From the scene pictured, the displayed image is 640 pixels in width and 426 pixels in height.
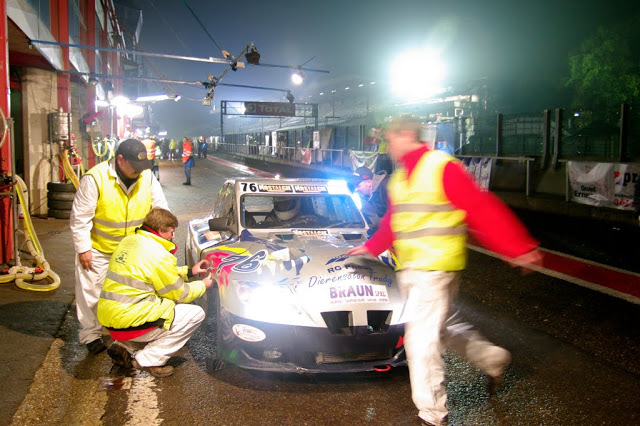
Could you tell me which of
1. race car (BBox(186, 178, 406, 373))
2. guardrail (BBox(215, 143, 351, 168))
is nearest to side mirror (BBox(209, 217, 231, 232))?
race car (BBox(186, 178, 406, 373))

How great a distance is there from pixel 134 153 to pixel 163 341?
1.59 m

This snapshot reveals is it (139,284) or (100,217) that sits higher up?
(100,217)

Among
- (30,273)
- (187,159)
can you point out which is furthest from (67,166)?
(187,159)

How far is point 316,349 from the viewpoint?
146 inches

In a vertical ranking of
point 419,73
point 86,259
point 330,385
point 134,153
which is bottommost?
point 330,385

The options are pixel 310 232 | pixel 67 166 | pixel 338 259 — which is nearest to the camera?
pixel 338 259

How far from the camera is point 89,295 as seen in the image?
4703mm

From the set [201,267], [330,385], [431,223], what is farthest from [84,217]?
[431,223]

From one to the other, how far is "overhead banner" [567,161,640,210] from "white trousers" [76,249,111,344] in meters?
11.2

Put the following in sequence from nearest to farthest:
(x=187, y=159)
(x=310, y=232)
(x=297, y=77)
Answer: (x=310, y=232) < (x=187, y=159) < (x=297, y=77)

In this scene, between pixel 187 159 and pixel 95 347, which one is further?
pixel 187 159

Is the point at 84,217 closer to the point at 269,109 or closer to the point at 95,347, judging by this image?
the point at 95,347

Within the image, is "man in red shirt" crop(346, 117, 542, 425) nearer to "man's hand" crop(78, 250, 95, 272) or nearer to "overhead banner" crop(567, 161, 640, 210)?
"man's hand" crop(78, 250, 95, 272)

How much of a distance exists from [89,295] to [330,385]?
227cm
